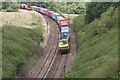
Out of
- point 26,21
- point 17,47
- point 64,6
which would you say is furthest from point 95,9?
point 64,6

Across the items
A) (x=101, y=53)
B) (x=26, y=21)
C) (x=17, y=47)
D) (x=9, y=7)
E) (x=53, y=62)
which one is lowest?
(x=53, y=62)

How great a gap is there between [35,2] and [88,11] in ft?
159

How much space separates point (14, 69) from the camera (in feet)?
138

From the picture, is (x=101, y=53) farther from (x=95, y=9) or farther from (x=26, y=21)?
(x=26, y=21)

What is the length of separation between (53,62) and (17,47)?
19.0ft

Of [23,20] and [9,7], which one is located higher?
[9,7]

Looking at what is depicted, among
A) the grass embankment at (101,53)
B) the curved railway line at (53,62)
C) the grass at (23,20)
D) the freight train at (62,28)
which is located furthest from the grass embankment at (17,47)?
the grass embankment at (101,53)

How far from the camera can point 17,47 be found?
48.8m

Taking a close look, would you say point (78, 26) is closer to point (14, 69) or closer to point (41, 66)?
point (41, 66)

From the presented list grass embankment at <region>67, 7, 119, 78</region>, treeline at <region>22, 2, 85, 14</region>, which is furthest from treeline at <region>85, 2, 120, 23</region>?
treeline at <region>22, 2, 85, 14</region>

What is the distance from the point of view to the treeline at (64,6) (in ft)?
332

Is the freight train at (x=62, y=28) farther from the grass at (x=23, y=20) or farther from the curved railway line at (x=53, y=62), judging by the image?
the grass at (x=23, y=20)

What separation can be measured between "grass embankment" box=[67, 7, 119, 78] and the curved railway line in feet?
9.08

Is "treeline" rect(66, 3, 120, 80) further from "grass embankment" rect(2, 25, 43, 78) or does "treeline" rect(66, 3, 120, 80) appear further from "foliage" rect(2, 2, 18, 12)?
"foliage" rect(2, 2, 18, 12)
